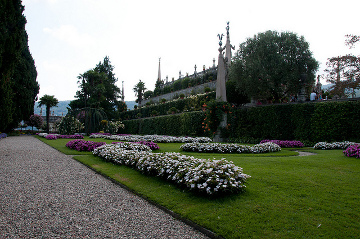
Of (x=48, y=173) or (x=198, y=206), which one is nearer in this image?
(x=198, y=206)

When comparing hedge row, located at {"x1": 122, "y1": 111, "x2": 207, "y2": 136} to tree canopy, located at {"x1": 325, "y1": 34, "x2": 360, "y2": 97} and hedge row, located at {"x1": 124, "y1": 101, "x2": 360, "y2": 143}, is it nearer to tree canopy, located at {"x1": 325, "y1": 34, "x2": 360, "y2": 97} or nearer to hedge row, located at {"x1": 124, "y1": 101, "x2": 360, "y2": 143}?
hedge row, located at {"x1": 124, "y1": 101, "x2": 360, "y2": 143}

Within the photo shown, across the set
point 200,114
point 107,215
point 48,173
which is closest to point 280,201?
point 107,215

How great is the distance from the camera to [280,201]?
3.86 meters

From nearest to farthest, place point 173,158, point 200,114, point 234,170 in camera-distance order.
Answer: point 234,170
point 173,158
point 200,114

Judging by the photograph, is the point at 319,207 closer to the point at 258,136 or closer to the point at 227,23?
the point at 258,136

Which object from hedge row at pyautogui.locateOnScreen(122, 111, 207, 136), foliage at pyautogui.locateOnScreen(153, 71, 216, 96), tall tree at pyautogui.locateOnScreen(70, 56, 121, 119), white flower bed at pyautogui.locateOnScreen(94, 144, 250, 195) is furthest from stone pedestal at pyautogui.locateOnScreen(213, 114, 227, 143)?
tall tree at pyautogui.locateOnScreen(70, 56, 121, 119)

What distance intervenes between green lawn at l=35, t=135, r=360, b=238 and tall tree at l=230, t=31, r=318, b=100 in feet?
46.8

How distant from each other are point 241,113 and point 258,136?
2.21 meters

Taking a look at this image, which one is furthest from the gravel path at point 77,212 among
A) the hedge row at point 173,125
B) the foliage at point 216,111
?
the hedge row at point 173,125

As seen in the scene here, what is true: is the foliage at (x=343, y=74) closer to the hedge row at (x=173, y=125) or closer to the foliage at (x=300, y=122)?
the foliage at (x=300, y=122)

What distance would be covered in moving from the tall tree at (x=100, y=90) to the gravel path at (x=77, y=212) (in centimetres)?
3798

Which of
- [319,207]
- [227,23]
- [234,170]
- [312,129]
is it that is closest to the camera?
[319,207]

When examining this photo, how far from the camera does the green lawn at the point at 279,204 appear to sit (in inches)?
117

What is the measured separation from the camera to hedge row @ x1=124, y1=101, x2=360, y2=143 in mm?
12781
